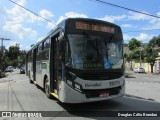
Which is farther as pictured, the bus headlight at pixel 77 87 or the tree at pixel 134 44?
the tree at pixel 134 44

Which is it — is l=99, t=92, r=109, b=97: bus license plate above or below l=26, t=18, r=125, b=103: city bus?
below

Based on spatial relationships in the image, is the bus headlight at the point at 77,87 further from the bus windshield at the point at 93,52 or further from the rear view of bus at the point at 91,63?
the bus windshield at the point at 93,52

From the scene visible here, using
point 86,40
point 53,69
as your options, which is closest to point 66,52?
point 86,40

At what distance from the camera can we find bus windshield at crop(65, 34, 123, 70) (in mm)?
9844

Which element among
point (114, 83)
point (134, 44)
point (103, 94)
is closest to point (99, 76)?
point (103, 94)

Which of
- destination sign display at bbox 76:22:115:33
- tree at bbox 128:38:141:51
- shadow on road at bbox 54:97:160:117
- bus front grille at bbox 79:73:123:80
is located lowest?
shadow on road at bbox 54:97:160:117

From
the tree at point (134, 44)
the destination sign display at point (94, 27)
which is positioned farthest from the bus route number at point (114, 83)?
the tree at point (134, 44)

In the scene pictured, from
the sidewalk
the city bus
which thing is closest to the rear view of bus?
the city bus

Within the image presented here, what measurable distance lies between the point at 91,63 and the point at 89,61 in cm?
10

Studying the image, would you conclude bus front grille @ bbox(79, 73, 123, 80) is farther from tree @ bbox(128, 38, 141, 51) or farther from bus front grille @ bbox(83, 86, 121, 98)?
tree @ bbox(128, 38, 141, 51)

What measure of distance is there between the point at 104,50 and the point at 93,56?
56 cm

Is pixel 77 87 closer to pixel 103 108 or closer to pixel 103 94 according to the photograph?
pixel 103 94

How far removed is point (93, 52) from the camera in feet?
33.4

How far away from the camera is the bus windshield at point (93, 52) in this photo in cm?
984
